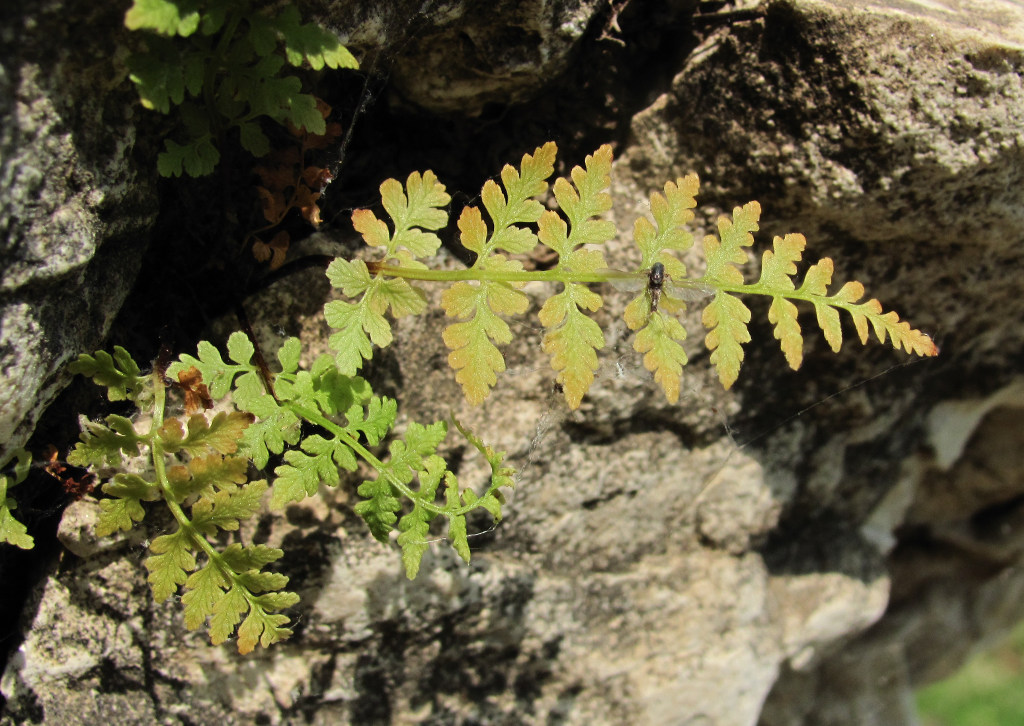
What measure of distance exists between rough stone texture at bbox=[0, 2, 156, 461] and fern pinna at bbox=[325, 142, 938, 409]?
0.63 m

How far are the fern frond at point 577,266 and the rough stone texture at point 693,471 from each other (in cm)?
61

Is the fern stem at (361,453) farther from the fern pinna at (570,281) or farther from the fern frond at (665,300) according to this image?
the fern frond at (665,300)

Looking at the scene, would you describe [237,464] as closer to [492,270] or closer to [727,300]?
[492,270]

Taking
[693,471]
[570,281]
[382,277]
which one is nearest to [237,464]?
[382,277]

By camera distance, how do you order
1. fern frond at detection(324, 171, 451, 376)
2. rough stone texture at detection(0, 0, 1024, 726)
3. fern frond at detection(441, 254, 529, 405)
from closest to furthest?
fern frond at detection(441, 254, 529, 405) → fern frond at detection(324, 171, 451, 376) → rough stone texture at detection(0, 0, 1024, 726)

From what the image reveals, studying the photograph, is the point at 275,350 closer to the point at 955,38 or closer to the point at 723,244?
the point at 723,244

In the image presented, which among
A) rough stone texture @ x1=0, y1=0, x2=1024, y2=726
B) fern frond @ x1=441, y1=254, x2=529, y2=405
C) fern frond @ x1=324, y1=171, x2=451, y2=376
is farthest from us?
rough stone texture @ x1=0, y1=0, x2=1024, y2=726

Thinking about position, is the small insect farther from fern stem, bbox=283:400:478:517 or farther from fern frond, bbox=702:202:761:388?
fern stem, bbox=283:400:478:517

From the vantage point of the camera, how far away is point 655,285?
6.97 feet

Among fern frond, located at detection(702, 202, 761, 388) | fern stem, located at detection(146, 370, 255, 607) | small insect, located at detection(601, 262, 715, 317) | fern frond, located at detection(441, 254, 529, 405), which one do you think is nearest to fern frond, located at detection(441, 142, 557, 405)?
fern frond, located at detection(441, 254, 529, 405)

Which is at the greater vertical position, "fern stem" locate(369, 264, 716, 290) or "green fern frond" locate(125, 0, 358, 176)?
"green fern frond" locate(125, 0, 358, 176)

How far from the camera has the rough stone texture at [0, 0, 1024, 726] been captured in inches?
95.8

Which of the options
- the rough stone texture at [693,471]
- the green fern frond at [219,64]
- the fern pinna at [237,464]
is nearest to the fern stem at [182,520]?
the fern pinna at [237,464]

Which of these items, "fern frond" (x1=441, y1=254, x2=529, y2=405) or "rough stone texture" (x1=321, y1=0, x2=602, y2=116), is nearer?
"fern frond" (x1=441, y1=254, x2=529, y2=405)
